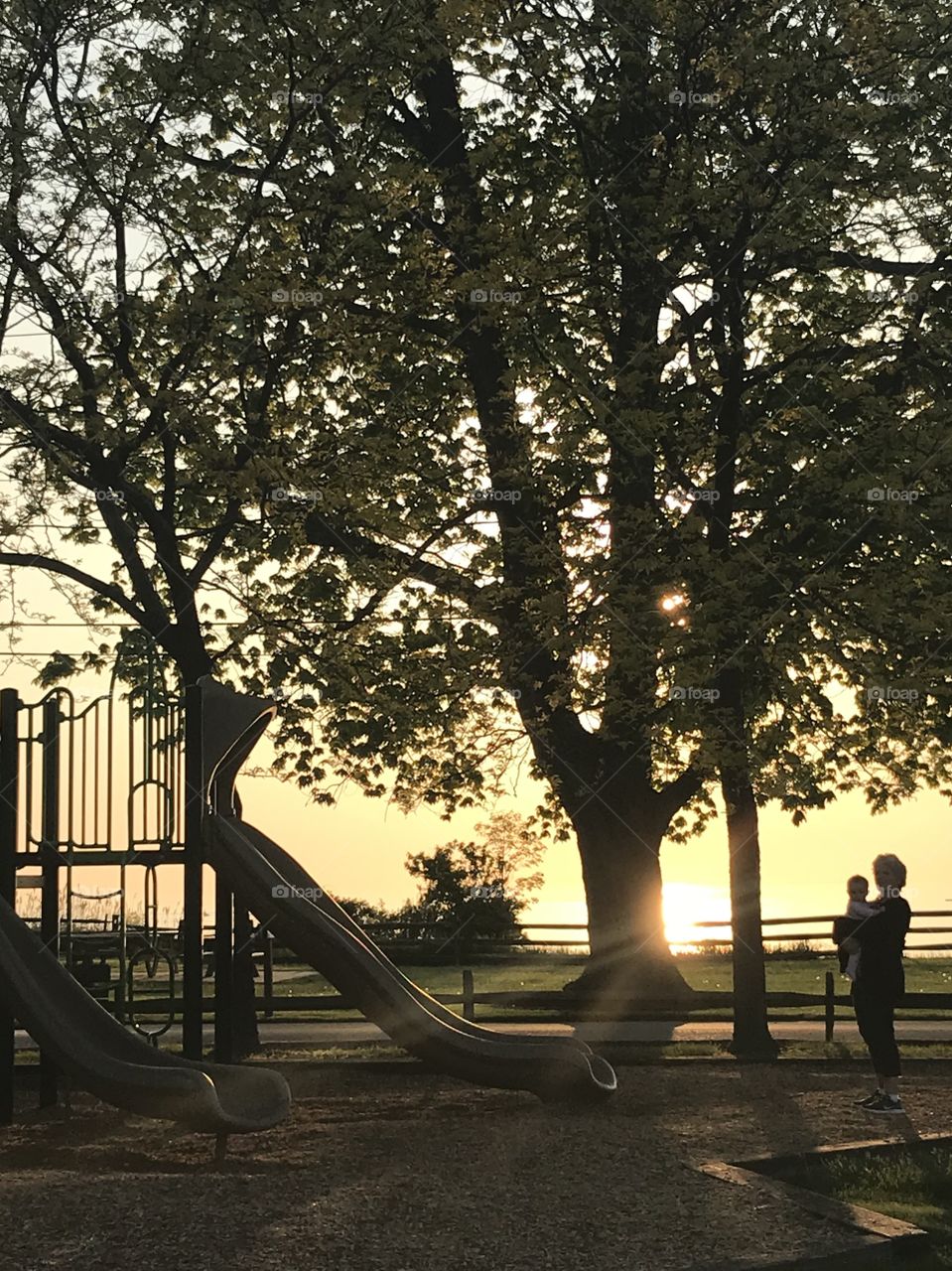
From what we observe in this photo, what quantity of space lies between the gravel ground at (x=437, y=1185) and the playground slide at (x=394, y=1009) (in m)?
0.30

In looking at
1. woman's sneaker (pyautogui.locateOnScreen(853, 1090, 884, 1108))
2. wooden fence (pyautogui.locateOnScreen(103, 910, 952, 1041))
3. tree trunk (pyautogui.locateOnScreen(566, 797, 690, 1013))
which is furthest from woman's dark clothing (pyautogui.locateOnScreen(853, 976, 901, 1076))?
tree trunk (pyautogui.locateOnScreen(566, 797, 690, 1013))

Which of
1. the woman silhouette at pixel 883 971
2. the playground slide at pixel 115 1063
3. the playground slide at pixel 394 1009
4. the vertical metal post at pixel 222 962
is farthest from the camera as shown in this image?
the vertical metal post at pixel 222 962

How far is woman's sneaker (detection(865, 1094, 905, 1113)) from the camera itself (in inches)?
544

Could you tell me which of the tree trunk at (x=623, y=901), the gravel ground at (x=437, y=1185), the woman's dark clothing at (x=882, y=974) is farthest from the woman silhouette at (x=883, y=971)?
the tree trunk at (x=623, y=901)

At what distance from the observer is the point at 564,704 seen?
21609 mm

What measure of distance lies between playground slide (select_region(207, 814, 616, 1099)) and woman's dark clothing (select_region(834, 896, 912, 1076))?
2337 millimetres

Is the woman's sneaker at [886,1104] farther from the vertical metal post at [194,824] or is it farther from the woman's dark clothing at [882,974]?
the vertical metal post at [194,824]

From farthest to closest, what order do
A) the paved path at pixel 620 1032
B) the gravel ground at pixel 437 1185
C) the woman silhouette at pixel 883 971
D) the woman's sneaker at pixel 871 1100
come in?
1. the paved path at pixel 620 1032
2. the woman's sneaker at pixel 871 1100
3. the woman silhouette at pixel 883 971
4. the gravel ground at pixel 437 1185

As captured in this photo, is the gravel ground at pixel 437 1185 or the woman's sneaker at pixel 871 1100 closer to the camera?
the gravel ground at pixel 437 1185

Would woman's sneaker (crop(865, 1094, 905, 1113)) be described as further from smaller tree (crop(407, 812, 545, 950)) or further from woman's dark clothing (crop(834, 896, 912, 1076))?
smaller tree (crop(407, 812, 545, 950))

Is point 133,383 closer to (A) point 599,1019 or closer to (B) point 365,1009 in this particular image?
(B) point 365,1009

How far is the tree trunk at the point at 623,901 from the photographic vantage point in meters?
23.8

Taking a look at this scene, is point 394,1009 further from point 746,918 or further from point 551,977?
point 551,977

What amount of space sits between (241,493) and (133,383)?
1.78 meters
